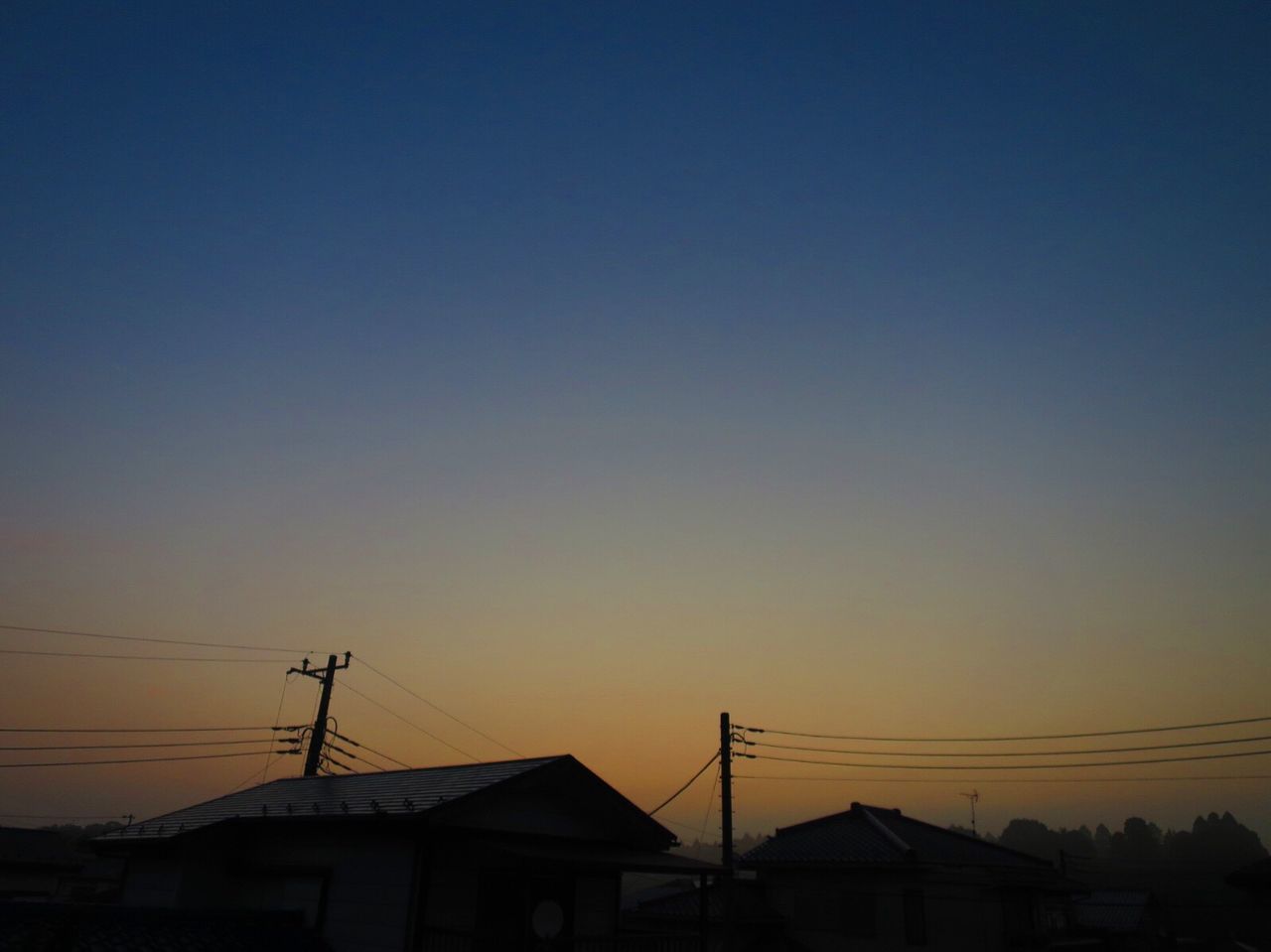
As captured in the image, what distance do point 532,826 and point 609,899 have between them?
308cm

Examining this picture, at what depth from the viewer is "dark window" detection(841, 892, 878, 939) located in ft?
97.0

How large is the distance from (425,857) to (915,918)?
72.6 feet

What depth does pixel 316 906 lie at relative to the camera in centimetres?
1545

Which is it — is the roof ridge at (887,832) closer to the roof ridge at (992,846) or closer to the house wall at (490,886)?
the roof ridge at (992,846)

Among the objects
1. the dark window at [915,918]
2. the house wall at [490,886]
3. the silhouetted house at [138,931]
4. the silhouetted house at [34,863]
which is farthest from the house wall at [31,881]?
the dark window at [915,918]

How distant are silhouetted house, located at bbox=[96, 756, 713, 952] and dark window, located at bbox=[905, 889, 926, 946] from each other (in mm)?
15387

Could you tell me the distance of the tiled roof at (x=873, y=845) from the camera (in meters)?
30.5

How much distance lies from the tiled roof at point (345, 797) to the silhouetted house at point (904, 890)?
18998 mm

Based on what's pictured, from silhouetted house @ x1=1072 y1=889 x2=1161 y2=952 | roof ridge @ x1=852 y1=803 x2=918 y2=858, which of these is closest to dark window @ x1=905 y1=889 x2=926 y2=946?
roof ridge @ x1=852 y1=803 x2=918 y2=858

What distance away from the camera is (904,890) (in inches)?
1155

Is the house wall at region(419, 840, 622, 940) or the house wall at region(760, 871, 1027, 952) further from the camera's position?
the house wall at region(760, 871, 1027, 952)

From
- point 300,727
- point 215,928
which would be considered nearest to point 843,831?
point 300,727

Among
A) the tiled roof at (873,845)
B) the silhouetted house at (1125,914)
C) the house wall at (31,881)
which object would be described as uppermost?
the tiled roof at (873,845)

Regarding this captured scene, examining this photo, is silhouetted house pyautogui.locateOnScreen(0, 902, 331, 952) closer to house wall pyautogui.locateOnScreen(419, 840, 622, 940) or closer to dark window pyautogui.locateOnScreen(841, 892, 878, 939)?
house wall pyautogui.locateOnScreen(419, 840, 622, 940)
